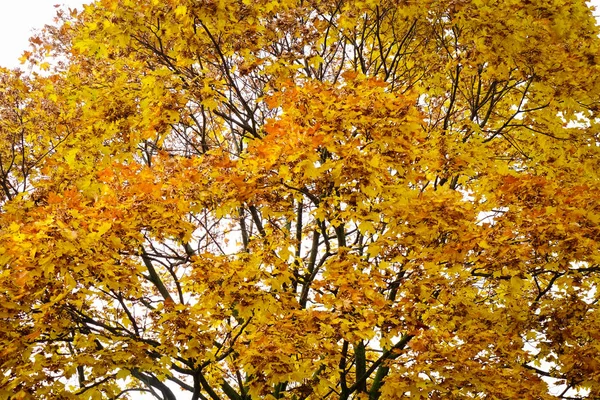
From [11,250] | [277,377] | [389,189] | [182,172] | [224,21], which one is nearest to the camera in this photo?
[11,250]

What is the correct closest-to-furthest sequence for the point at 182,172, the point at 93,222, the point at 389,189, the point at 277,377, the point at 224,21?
the point at 93,222
the point at 277,377
the point at 389,189
the point at 182,172
the point at 224,21

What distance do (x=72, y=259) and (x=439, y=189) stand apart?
380 cm

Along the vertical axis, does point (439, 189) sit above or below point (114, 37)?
below

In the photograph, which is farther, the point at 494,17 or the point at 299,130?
the point at 494,17

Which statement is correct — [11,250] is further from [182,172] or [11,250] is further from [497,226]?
[497,226]

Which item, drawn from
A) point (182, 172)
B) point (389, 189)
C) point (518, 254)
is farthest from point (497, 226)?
point (182, 172)

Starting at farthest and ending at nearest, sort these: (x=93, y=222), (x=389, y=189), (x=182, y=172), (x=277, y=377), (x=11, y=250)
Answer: (x=182, y=172) → (x=389, y=189) → (x=277, y=377) → (x=93, y=222) → (x=11, y=250)

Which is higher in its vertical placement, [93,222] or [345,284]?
[93,222]

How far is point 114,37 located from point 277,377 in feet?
15.9

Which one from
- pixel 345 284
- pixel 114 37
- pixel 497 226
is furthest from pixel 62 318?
pixel 497 226

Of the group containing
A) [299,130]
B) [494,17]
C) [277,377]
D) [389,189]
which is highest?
[494,17]

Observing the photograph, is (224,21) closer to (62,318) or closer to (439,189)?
(439,189)

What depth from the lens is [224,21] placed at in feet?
22.1

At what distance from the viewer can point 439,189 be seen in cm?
582
